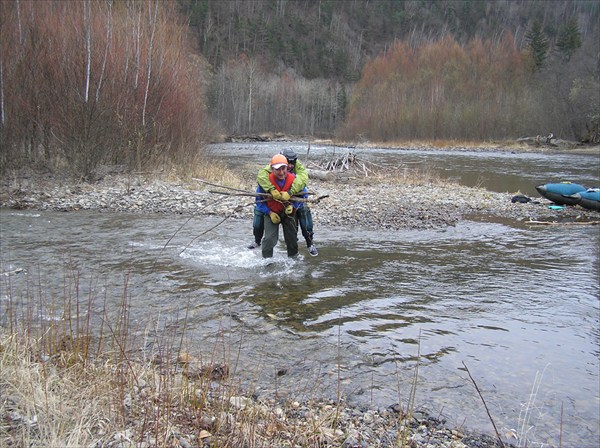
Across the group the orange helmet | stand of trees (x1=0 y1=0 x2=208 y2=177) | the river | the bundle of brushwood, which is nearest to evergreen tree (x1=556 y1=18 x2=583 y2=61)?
the bundle of brushwood

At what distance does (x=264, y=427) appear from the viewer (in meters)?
3.15

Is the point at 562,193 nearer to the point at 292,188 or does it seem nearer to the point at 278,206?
the point at 292,188

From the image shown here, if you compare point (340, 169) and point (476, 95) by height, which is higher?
point (476, 95)

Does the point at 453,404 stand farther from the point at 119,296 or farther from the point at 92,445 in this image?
the point at 119,296

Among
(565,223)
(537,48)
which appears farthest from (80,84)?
(537,48)

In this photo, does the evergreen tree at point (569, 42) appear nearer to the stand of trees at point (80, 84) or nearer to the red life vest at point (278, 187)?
the stand of trees at point (80, 84)

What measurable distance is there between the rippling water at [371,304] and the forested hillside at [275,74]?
5.74 m

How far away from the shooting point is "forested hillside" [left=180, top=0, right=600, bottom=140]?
5894 centimetres

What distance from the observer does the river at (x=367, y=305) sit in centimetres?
451

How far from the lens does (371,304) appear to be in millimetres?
6820

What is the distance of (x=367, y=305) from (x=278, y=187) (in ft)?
8.03

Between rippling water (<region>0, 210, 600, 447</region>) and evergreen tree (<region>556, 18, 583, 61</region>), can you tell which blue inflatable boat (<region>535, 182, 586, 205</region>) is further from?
evergreen tree (<region>556, 18, 583, 61</region>)

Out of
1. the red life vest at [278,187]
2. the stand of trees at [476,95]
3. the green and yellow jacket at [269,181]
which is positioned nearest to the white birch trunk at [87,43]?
the green and yellow jacket at [269,181]

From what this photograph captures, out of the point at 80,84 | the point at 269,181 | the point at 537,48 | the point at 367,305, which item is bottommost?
the point at 367,305
